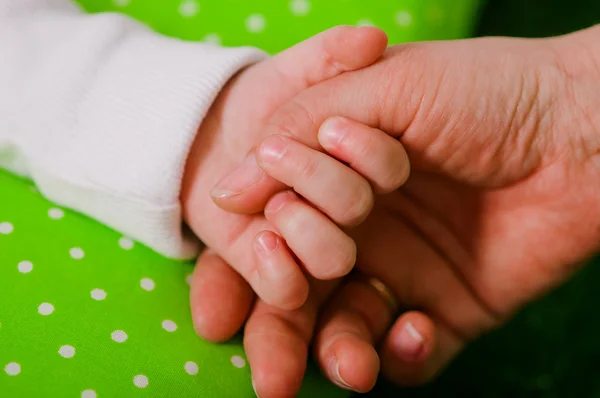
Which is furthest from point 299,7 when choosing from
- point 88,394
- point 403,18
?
point 88,394

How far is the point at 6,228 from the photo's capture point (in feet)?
1.84

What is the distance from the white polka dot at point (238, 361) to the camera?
53 centimetres

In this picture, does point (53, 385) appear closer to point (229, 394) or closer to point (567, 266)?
point (229, 394)

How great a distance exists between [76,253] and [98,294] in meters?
0.05

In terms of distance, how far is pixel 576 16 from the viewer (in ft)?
4.39

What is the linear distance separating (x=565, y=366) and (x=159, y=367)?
74 centimetres

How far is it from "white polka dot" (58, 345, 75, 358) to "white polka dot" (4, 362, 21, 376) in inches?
1.2

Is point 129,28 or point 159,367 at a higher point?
point 129,28

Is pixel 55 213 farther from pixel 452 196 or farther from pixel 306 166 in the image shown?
pixel 452 196

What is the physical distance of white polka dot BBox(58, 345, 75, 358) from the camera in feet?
1.56

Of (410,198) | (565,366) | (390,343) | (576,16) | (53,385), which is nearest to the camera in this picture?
(53,385)

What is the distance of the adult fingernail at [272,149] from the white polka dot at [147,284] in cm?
17

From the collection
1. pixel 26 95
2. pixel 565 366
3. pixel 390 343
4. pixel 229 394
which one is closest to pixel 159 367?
pixel 229 394

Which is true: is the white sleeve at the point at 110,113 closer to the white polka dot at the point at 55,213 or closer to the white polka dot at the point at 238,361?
the white polka dot at the point at 55,213
